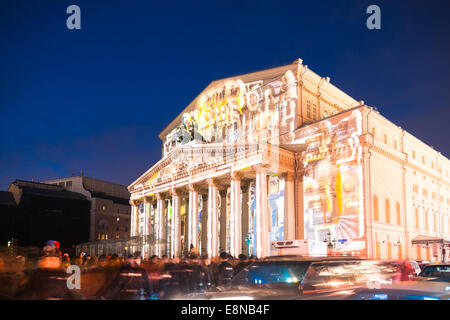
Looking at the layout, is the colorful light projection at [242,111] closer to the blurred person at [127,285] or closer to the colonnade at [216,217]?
the colonnade at [216,217]

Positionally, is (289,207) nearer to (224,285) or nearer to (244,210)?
(244,210)

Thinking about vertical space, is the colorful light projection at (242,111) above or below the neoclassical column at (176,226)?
above

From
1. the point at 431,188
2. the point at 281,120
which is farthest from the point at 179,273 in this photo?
the point at 431,188

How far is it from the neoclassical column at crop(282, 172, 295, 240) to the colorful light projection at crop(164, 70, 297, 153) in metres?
4.83

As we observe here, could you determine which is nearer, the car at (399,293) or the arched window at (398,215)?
the car at (399,293)

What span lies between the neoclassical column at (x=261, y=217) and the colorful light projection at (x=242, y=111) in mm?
6341

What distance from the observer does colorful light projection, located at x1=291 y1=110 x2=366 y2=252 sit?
1471 inches

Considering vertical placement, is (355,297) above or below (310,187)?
below

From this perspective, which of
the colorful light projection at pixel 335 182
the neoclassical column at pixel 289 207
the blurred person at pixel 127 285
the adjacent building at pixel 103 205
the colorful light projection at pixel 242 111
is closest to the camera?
the blurred person at pixel 127 285

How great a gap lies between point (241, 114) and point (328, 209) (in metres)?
15.1

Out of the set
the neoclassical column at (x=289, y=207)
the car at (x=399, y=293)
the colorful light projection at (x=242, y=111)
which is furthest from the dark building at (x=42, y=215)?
the car at (x=399, y=293)

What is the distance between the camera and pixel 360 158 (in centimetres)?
3797

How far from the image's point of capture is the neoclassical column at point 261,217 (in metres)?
38.8
